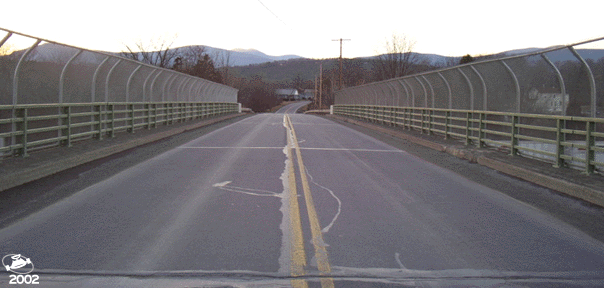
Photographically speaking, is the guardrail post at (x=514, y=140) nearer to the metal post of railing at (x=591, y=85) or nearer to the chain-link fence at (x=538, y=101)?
the chain-link fence at (x=538, y=101)

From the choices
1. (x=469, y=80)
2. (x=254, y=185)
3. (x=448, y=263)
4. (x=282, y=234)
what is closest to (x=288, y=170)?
(x=254, y=185)

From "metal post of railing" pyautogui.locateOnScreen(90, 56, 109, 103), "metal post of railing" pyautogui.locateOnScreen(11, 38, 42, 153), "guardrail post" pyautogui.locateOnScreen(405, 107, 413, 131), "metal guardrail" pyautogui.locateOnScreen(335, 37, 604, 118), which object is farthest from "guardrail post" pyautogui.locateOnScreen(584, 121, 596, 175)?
"guardrail post" pyautogui.locateOnScreen(405, 107, 413, 131)

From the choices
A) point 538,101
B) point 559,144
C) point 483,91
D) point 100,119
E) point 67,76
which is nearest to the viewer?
point 559,144

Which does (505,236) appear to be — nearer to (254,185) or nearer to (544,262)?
(544,262)

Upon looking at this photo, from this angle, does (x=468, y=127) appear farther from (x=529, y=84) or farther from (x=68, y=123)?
(x=68, y=123)

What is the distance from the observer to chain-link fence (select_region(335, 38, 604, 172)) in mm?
9844

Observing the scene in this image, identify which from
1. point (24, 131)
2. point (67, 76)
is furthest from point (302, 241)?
point (67, 76)

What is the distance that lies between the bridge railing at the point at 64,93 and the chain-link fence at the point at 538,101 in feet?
35.0

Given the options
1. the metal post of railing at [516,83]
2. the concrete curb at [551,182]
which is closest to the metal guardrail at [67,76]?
the concrete curb at [551,182]

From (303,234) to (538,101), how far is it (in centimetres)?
848

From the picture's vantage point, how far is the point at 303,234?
20.4ft

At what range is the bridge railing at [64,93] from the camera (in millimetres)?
10859

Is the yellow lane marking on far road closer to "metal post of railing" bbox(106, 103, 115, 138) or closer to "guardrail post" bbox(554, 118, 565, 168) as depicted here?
"guardrail post" bbox(554, 118, 565, 168)

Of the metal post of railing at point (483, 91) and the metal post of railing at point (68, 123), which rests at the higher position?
the metal post of railing at point (483, 91)
